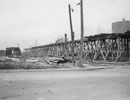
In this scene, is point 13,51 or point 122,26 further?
point 13,51

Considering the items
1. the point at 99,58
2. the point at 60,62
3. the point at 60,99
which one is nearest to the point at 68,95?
the point at 60,99

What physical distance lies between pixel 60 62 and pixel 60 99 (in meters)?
19.2

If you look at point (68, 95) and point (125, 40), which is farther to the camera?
point (125, 40)

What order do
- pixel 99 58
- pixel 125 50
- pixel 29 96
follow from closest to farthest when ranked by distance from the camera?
pixel 29 96
pixel 125 50
pixel 99 58

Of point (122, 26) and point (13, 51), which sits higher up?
point (122, 26)

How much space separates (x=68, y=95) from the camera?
665 centimetres

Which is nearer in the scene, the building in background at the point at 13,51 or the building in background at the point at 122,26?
the building in background at the point at 122,26

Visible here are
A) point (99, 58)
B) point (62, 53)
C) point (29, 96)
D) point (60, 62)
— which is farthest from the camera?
point (62, 53)

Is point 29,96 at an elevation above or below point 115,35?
below

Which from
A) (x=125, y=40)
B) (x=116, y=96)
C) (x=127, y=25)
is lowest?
(x=116, y=96)

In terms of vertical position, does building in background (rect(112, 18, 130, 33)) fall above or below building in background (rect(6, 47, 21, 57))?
above

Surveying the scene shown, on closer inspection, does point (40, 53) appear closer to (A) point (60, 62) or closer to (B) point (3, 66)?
(A) point (60, 62)

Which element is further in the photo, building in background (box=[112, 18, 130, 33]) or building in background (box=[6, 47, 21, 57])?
building in background (box=[6, 47, 21, 57])

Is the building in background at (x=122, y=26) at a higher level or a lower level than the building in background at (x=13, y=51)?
higher
